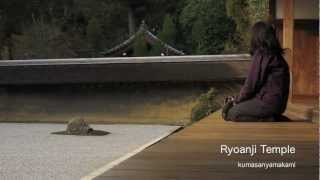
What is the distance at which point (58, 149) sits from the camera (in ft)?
43.3

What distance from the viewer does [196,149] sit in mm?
4664

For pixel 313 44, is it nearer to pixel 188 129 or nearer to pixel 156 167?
pixel 188 129

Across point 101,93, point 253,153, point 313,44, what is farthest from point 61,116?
point 253,153

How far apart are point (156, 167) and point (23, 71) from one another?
53.6ft

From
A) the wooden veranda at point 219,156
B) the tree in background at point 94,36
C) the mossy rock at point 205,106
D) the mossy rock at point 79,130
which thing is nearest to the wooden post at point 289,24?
the wooden veranda at point 219,156

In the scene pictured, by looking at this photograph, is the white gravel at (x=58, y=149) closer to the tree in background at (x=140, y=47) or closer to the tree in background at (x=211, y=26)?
the tree in background at (x=211, y=26)

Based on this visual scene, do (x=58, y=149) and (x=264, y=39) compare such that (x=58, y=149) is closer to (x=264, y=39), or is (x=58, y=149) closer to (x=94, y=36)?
(x=264, y=39)

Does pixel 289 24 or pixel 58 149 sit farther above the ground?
pixel 289 24

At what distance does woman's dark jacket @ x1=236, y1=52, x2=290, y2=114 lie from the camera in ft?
18.5

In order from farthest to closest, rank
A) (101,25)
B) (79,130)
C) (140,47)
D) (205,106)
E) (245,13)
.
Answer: (101,25), (140,47), (245,13), (79,130), (205,106)

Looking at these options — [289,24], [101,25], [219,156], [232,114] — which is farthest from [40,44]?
[219,156]

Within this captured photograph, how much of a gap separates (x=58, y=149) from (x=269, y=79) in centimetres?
820

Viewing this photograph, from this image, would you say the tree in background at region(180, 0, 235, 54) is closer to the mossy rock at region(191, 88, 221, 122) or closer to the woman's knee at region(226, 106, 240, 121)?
the mossy rock at region(191, 88, 221, 122)

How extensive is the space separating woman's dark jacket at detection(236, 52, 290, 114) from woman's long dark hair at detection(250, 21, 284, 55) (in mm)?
42
